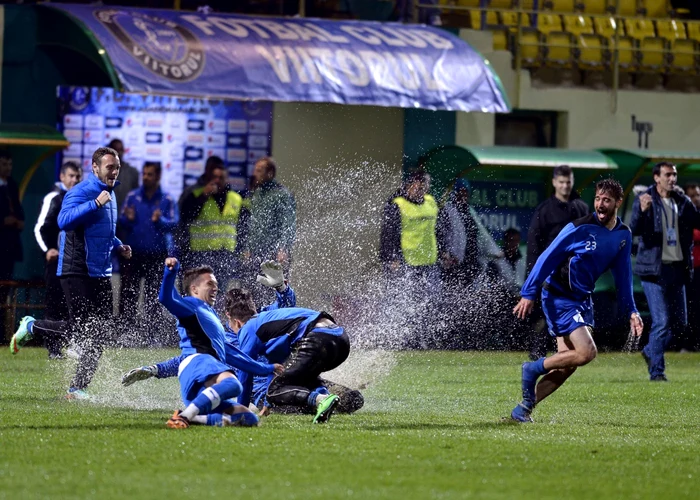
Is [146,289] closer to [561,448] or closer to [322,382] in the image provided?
[322,382]

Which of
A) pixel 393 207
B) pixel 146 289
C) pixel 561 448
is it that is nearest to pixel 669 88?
pixel 393 207

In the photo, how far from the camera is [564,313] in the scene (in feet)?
36.5

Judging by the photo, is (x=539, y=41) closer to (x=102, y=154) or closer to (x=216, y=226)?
(x=216, y=226)

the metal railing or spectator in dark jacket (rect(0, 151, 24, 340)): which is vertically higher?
the metal railing

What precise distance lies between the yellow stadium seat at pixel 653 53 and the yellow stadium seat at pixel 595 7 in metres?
0.99

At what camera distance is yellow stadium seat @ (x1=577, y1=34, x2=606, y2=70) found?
23875 mm

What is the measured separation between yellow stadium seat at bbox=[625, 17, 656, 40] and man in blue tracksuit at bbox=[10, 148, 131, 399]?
47.1 ft

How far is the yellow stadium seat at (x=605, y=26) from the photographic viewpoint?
81.7 ft

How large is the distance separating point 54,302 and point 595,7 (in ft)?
41.3

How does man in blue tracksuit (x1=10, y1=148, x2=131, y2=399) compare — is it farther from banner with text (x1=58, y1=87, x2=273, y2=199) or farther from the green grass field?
banner with text (x1=58, y1=87, x2=273, y2=199)

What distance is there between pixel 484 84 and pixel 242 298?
33.0ft

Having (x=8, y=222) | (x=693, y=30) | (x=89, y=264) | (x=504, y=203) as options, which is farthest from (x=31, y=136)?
(x=693, y=30)

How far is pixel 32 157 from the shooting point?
63.9ft

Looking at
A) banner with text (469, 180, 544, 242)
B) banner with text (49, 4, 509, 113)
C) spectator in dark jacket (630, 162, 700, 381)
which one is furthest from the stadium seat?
spectator in dark jacket (630, 162, 700, 381)
